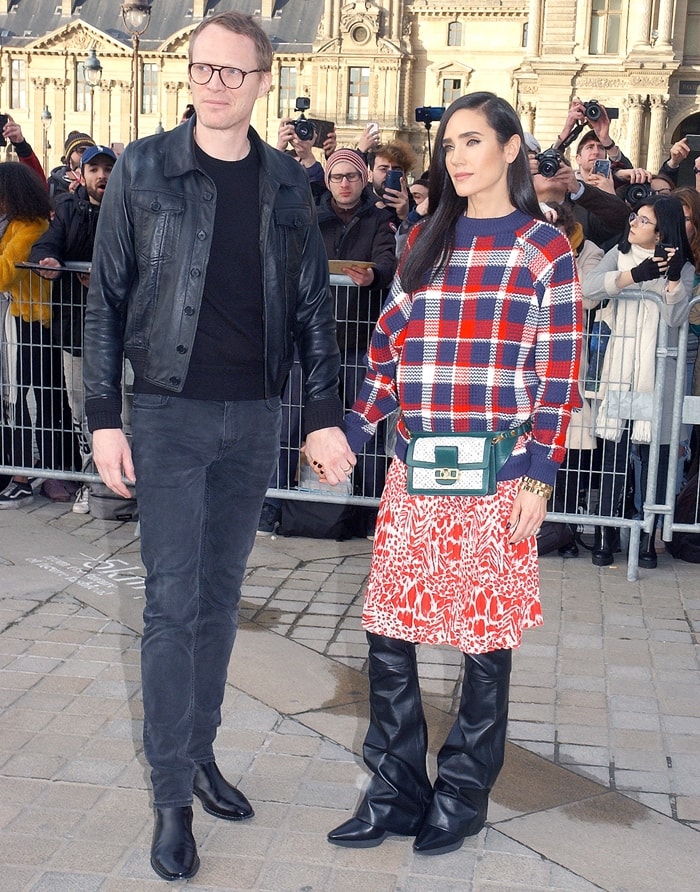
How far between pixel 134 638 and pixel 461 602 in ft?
7.50

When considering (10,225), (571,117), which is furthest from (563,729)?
(571,117)

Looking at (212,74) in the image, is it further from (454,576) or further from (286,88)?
(286,88)

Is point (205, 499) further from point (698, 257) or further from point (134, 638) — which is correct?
point (698, 257)

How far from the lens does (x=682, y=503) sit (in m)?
7.14

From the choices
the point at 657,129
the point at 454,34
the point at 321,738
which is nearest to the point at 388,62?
the point at 454,34

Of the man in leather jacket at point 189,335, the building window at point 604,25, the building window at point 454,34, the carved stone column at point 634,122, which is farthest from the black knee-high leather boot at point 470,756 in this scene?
the building window at point 454,34

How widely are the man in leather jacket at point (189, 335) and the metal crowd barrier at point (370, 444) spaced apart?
360 centimetres

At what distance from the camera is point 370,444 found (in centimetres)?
738

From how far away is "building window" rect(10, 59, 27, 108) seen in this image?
77.0 m

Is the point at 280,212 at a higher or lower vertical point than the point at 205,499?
higher

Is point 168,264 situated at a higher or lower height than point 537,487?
higher

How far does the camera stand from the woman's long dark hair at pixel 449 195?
339 centimetres

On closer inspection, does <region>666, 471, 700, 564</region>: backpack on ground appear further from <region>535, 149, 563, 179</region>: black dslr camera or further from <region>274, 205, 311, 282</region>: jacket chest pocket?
<region>274, 205, 311, 282</region>: jacket chest pocket

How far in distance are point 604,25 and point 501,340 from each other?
52129 millimetres
